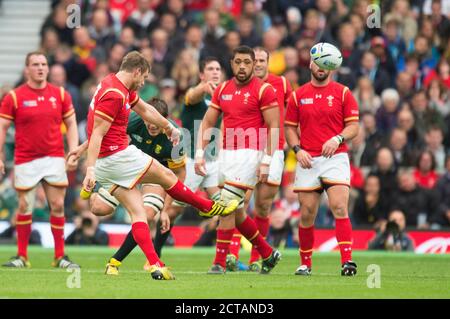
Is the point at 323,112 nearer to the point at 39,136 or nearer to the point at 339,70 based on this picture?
the point at 39,136

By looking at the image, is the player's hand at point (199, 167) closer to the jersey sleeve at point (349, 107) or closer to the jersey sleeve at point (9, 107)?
the jersey sleeve at point (349, 107)

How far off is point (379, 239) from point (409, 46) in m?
5.26

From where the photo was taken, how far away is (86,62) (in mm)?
24891

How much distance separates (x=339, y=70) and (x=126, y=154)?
10.7 m

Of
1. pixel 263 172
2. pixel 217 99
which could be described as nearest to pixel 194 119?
pixel 217 99

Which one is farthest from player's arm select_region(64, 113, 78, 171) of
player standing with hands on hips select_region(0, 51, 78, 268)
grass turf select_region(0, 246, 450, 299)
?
grass turf select_region(0, 246, 450, 299)

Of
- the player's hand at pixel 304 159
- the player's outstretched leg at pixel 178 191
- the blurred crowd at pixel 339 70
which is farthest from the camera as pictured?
the blurred crowd at pixel 339 70

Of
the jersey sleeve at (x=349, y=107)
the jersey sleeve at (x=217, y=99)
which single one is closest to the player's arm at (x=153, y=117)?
the jersey sleeve at (x=217, y=99)

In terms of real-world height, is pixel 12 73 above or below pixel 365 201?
above

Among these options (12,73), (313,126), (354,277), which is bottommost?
(354,277)

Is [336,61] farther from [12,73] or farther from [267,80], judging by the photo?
[12,73]

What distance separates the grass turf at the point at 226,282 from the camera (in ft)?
37.2
